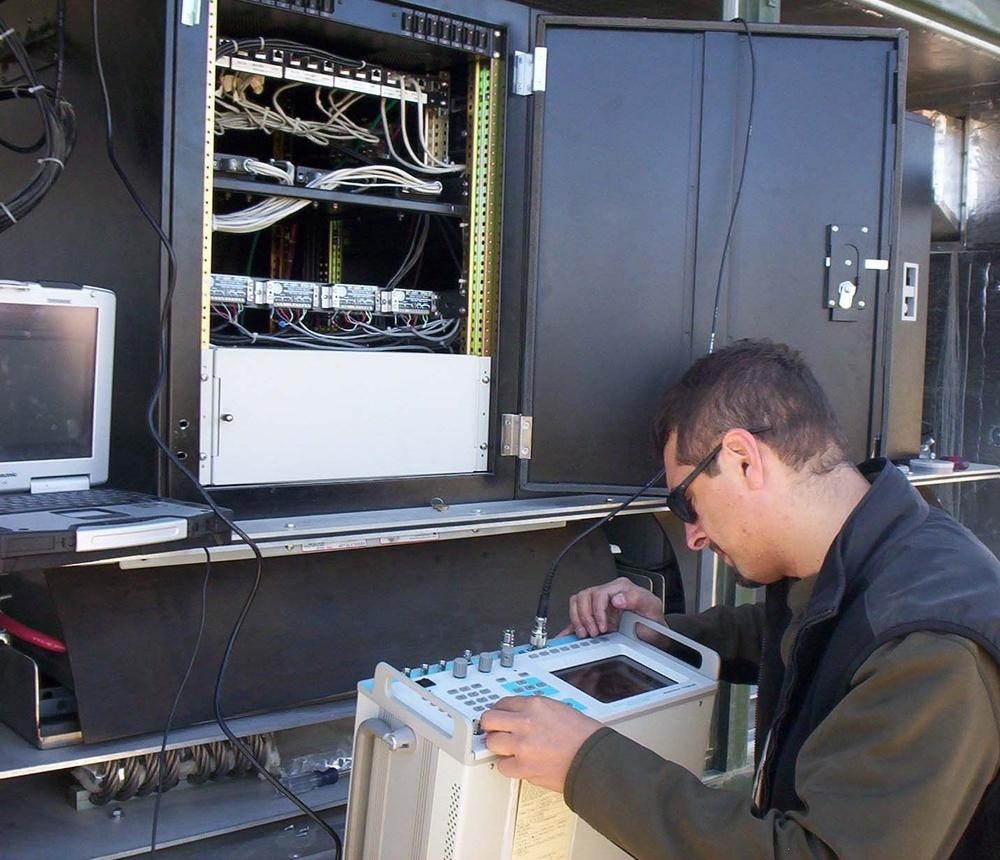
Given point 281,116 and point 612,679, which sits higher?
point 281,116

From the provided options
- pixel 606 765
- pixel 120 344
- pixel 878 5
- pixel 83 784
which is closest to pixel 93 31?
pixel 120 344

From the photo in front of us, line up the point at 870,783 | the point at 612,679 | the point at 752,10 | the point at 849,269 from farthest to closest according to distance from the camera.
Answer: the point at 752,10, the point at 849,269, the point at 612,679, the point at 870,783

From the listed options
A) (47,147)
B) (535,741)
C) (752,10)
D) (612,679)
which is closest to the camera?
(535,741)

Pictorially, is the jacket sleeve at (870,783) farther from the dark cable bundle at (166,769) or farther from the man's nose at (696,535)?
the dark cable bundle at (166,769)

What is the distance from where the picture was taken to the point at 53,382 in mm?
1389

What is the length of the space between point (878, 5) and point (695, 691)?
5.88 ft

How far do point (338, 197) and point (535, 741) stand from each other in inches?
37.8

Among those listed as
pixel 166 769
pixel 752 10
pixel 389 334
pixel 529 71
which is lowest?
pixel 166 769

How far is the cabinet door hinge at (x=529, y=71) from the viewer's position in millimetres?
1722

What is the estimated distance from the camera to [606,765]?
108 centimetres

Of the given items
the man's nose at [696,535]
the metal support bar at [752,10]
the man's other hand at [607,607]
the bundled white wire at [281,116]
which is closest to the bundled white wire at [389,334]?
the bundled white wire at [281,116]

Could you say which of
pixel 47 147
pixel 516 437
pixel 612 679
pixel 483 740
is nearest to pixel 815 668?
pixel 612 679

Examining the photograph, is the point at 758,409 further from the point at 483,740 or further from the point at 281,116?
the point at 281,116

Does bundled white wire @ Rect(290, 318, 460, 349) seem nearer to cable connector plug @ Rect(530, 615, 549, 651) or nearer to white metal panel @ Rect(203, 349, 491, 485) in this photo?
white metal panel @ Rect(203, 349, 491, 485)
